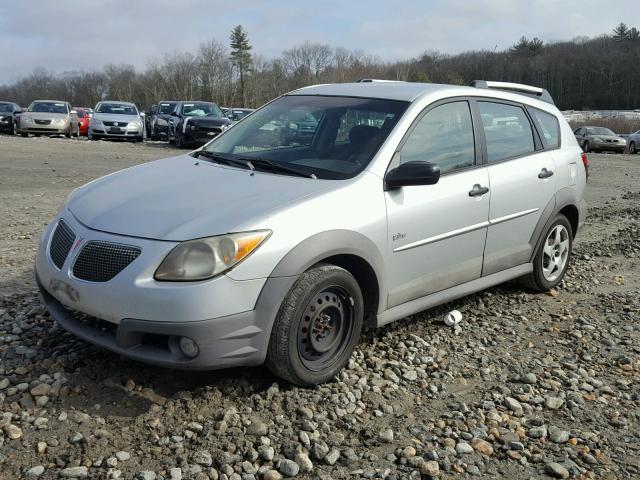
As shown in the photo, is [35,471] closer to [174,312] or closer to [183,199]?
[174,312]

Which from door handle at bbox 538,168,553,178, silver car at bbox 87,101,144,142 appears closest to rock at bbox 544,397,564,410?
door handle at bbox 538,168,553,178

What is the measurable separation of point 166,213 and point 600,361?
120 inches

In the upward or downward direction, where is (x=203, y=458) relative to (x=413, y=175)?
downward

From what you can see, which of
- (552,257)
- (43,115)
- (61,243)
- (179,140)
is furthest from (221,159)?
(43,115)

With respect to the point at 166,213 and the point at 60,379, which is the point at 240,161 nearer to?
the point at 166,213

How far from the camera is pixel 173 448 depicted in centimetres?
312

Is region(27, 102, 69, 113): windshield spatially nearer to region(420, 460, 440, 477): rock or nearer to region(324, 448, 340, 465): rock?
region(324, 448, 340, 465): rock

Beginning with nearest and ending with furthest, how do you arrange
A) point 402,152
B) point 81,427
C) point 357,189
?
1. point 81,427
2. point 357,189
3. point 402,152

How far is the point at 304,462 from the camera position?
10.0 feet

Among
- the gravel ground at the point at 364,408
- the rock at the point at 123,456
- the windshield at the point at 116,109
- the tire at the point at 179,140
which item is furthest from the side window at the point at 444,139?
the windshield at the point at 116,109

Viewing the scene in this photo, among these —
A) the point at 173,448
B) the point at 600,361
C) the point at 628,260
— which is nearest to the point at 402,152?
the point at 600,361

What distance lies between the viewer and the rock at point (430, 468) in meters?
3.02

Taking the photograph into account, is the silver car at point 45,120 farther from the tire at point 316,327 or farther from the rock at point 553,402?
the rock at point 553,402

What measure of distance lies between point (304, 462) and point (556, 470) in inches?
46.9
